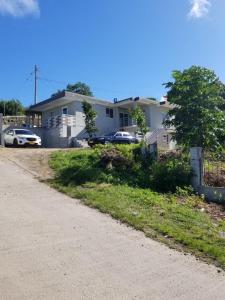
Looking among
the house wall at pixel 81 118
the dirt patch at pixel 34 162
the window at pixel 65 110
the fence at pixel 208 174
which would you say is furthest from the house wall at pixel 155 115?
the fence at pixel 208 174

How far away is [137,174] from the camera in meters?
13.6

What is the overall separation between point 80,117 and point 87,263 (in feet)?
104

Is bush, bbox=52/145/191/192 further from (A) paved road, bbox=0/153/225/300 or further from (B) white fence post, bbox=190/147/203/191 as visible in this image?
(A) paved road, bbox=0/153/225/300

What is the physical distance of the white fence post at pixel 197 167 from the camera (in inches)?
493

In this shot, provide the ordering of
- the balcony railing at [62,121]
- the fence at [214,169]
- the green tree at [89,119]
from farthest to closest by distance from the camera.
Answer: the balcony railing at [62,121] → the green tree at [89,119] → the fence at [214,169]

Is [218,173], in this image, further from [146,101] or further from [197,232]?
[146,101]

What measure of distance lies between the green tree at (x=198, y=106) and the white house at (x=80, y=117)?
57.3 feet

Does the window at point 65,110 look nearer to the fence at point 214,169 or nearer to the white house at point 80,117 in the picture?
the white house at point 80,117

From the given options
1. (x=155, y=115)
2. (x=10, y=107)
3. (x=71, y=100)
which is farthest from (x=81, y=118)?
(x=10, y=107)

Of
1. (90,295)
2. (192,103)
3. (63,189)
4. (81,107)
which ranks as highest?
(81,107)

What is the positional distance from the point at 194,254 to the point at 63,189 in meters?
5.38

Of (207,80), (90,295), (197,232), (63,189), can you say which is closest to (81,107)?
(207,80)

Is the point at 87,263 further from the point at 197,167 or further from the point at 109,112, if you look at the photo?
the point at 109,112

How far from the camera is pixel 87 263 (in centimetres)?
609
